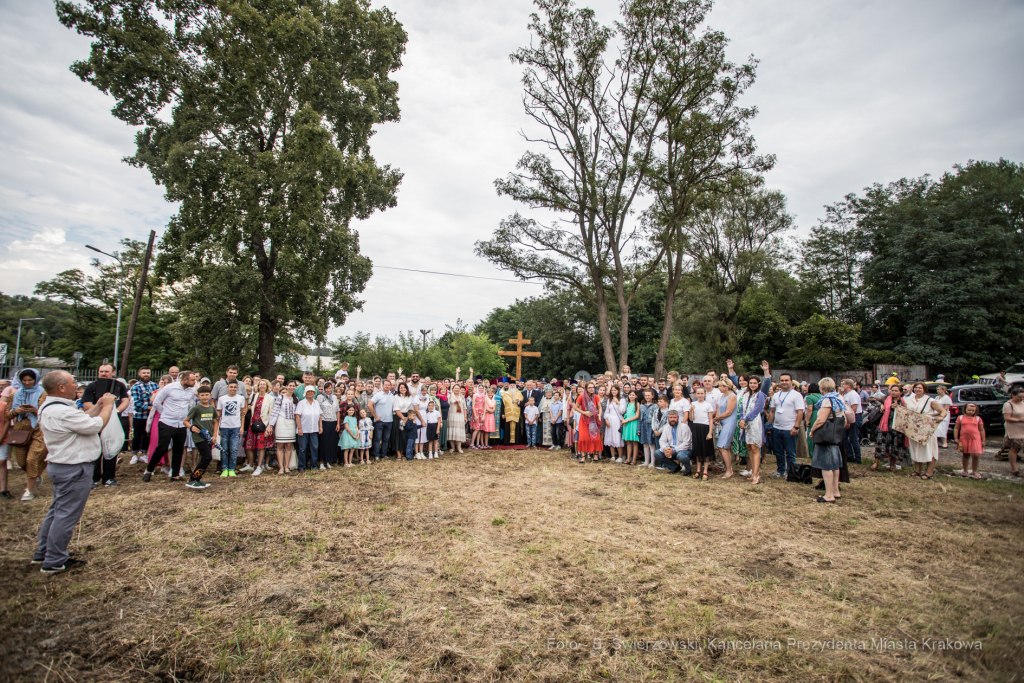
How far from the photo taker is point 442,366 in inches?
1409

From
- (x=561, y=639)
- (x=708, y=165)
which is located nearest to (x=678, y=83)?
(x=708, y=165)

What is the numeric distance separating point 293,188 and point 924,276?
32.0m

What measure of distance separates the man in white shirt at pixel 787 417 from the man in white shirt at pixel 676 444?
1581 millimetres

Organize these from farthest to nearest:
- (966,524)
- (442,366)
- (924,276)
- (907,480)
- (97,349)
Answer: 1. (442,366)
2. (97,349)
3. (924,276)
4. (907,480)
5. (966,524)

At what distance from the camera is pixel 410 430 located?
11.4 metres

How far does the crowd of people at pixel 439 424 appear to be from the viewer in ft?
25.4

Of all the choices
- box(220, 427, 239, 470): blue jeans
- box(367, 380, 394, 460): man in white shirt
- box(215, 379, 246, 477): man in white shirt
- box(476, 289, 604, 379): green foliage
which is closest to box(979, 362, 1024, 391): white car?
box(367, 380, 394, 460): man in white shirt

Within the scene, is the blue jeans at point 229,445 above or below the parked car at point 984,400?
below

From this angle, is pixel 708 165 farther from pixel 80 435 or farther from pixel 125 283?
pixel 125 283

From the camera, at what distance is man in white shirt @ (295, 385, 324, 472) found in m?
9.59

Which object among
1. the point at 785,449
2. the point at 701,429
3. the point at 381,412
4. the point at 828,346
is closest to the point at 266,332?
the point at 381,412

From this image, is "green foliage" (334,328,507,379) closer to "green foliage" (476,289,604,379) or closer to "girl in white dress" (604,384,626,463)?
"green foliage" (476,289,604,379)

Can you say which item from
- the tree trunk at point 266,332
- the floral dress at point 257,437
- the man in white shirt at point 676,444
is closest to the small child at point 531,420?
the man in white shirt at point 676,444

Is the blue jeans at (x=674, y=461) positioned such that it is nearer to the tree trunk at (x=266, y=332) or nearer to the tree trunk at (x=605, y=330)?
the tree trunk at (x=605, y=330)
